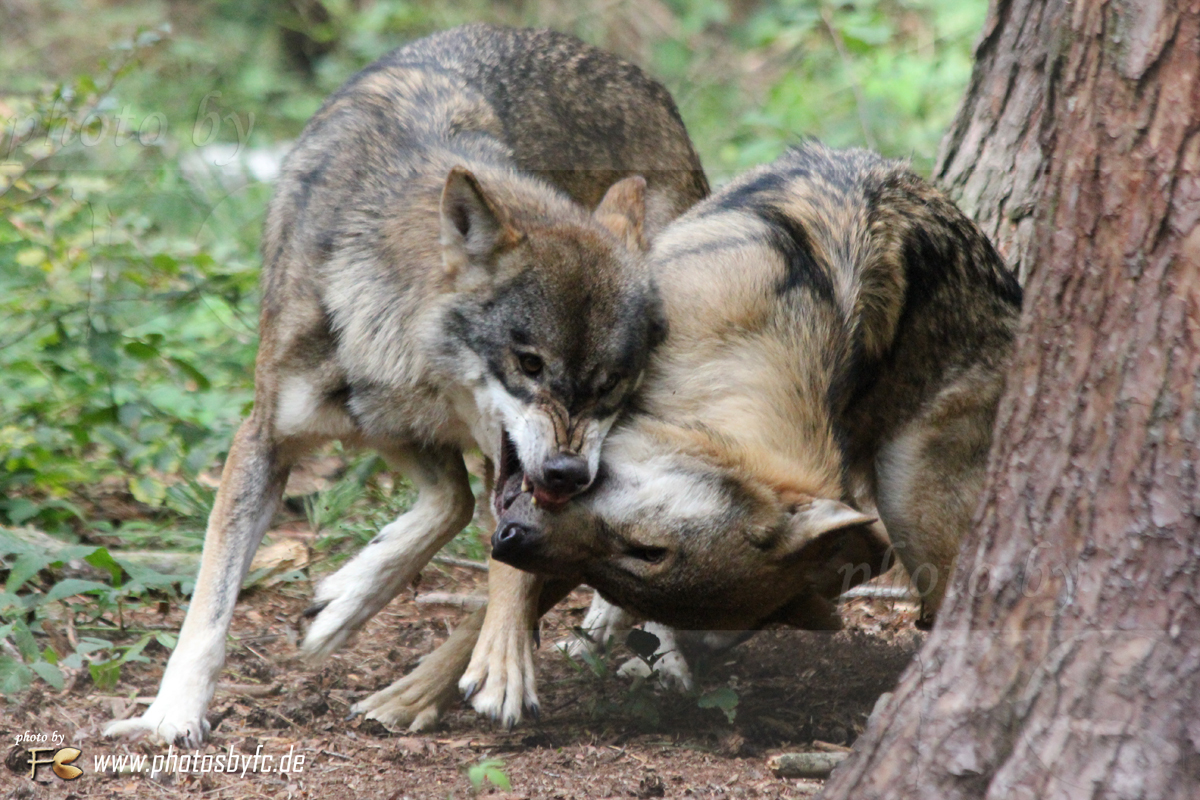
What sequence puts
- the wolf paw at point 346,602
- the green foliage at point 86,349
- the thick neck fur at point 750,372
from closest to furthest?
the thick neck fur at point 750,372 → the wolf paw at point 346,602 → the green foliage at point 86,349

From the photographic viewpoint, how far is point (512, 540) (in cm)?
348

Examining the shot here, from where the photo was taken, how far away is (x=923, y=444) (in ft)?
13.6

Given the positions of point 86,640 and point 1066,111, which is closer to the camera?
point 1066,111

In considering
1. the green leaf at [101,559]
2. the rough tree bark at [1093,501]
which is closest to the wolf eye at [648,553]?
the rough tree bark at [1093,501]

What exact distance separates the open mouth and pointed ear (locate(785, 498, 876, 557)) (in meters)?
0.73

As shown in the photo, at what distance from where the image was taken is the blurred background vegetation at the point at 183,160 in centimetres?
561

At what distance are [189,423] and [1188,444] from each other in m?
4.86

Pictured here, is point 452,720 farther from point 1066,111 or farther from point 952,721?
point 1066,111

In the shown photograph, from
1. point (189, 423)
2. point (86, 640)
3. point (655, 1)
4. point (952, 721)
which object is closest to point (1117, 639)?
point (952, 721)

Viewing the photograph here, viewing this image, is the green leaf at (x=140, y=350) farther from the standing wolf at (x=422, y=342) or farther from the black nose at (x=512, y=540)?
the black nose at (x=512, y=540)

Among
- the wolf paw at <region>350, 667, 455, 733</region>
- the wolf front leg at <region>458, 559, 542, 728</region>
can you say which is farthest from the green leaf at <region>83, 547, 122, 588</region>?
the wolf front leg at <region>458, 559, 542, 728</region>

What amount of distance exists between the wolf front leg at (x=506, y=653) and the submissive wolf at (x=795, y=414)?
0.65ft

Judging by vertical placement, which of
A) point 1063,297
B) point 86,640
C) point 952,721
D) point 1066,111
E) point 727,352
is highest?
point 1066,111

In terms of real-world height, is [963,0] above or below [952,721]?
above
